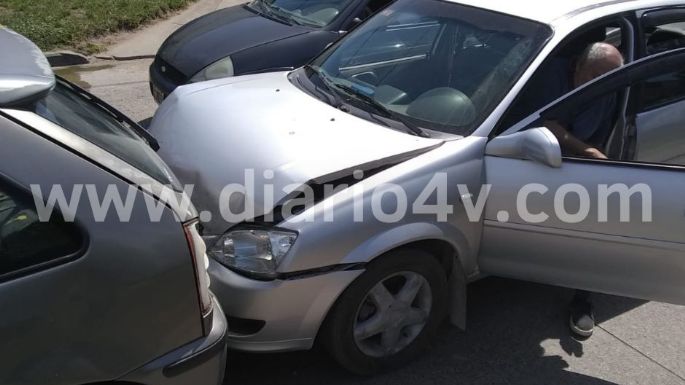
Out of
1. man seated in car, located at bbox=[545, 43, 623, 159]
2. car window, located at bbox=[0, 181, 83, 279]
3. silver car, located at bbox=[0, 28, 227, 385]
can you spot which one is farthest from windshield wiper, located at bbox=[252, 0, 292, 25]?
car window, located at bbox=[0, 181, 83, 279]

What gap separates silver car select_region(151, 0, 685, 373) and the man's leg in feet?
1.37

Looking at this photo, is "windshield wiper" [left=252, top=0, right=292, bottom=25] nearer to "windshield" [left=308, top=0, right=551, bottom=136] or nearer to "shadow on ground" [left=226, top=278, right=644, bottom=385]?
"windshield" [left=308, top=0, right=551, bottom=136]

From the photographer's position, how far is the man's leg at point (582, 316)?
3.62 m

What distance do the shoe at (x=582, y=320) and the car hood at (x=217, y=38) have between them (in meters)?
3.43

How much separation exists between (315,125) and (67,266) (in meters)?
1.60

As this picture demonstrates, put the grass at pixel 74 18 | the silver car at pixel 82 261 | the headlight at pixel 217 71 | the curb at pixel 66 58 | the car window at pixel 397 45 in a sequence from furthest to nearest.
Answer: the grass at pixel 74 18, the curb at pixel 66 58, the headlight at pixel 217 71, the car window at pixel 397 45, the silver car at pixel 82 261

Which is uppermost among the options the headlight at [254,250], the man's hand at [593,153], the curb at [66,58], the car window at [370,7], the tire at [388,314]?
the man's hand at [593,153]

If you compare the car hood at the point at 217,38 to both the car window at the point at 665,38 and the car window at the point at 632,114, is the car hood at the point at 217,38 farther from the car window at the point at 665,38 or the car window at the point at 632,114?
the car window at the point at 632,114

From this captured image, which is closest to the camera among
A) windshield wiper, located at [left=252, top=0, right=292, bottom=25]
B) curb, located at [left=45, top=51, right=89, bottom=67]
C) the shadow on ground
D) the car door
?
the car door

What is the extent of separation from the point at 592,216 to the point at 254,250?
1545 millimetres

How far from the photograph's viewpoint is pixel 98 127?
2.40 meters

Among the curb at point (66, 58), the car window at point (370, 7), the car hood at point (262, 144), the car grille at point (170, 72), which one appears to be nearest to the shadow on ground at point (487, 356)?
the car hood at point (262, 144)

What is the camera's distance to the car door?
3.13 m

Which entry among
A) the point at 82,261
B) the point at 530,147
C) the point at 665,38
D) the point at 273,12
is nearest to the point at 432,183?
the point at 530,147
